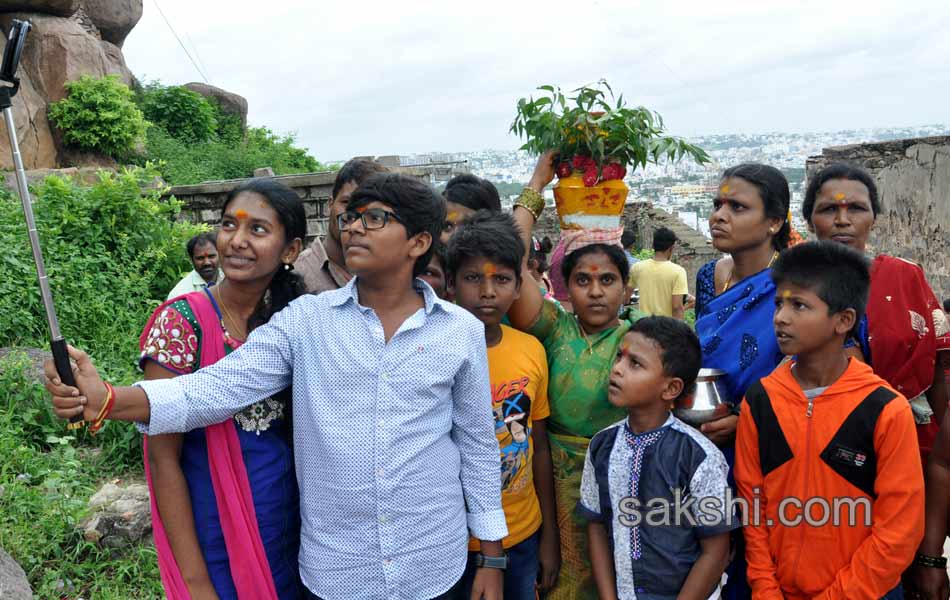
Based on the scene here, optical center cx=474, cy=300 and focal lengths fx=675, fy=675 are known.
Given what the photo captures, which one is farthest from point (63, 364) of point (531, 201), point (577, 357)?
point (531, 201)

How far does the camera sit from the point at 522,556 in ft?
7.42

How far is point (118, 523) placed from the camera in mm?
3443

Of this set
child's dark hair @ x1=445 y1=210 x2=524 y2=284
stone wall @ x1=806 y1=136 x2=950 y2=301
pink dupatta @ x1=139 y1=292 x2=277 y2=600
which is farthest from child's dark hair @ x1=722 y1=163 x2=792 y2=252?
stone wall @ x1=806 y1=136 x2=950 y2=301

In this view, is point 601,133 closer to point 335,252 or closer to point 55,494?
point 335,252

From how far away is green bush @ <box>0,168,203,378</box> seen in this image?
213 inches

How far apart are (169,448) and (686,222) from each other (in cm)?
1437

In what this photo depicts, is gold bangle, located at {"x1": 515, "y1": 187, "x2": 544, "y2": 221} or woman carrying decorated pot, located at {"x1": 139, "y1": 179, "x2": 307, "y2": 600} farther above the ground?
gold bangle, located at {"x1": 515, "y1": 187, "x2": 544, "y2": 221}

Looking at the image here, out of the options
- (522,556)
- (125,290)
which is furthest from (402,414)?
(125,290)

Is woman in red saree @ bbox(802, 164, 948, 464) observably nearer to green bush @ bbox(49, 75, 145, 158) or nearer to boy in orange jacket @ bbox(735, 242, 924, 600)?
boy in orange jacket @ bbox(735, 242, 924, 600)

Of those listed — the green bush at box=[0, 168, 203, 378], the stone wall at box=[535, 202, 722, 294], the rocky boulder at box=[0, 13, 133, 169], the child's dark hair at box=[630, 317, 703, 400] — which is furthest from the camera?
the stone wall at box=[535, 202, 722, 294]

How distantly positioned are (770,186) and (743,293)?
1.34 ft

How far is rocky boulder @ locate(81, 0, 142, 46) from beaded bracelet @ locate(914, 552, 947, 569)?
16507mm

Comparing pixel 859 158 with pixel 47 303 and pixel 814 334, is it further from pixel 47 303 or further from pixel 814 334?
pixel 47 303

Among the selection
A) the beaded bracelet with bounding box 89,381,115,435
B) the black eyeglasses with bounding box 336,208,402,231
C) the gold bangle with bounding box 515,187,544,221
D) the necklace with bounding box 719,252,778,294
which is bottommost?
the beaded bracelet with bounding box 89,381,115,435
